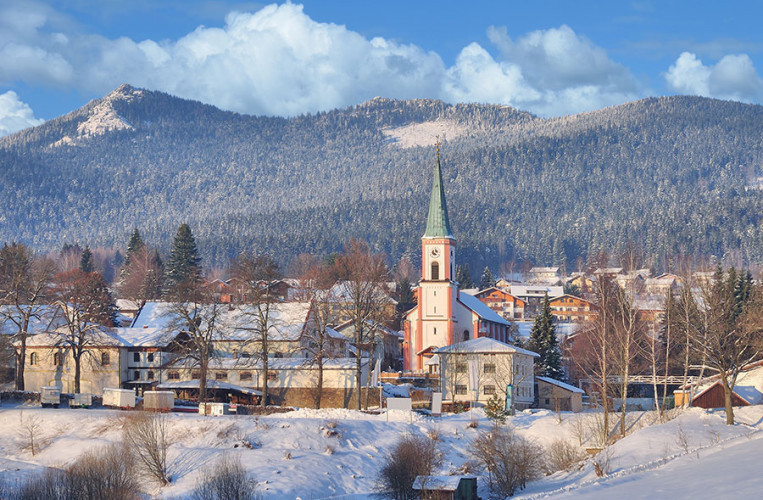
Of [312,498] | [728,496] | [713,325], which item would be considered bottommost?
[312,498]

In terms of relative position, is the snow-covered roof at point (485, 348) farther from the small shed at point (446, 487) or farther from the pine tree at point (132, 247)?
the pine tree at point (132, 247)

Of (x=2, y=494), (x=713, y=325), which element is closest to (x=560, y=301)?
(x=713, y=325)

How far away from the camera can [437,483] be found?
45375 mm

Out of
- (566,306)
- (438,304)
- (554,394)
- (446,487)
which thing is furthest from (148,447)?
(566,306)

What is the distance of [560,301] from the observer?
185750 mm

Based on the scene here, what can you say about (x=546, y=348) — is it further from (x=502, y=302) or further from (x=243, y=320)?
(x=502, y=302)

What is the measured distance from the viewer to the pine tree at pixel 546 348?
289 feet

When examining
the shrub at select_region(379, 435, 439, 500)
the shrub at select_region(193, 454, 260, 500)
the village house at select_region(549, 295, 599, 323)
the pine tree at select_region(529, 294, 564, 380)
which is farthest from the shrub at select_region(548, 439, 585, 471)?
the village house at select_region(549, 295, 599, 323)

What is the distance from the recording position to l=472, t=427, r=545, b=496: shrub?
4981cm

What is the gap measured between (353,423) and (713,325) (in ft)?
68.7

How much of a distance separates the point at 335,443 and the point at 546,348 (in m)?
34.9

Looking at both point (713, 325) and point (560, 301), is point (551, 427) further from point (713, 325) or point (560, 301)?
point (560, 301)

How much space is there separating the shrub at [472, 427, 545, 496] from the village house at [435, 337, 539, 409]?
73.0 ft

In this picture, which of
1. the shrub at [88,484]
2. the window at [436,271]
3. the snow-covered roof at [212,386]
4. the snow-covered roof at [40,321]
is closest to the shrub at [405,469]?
the shrub at [88,484]
